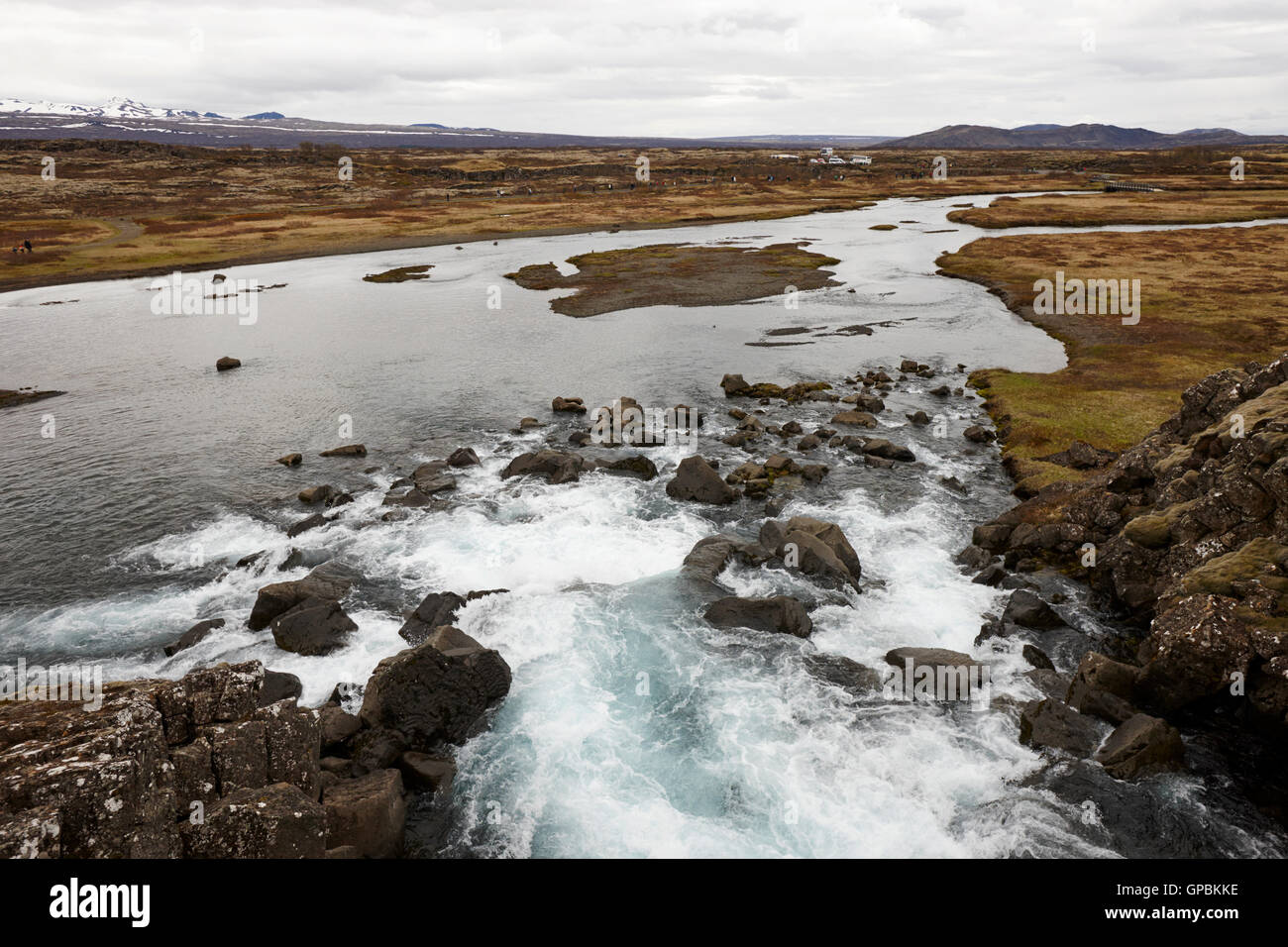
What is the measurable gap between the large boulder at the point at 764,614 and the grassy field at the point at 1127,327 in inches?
765

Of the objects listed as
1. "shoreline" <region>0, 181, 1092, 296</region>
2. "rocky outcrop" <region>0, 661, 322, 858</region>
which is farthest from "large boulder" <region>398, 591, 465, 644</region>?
"shoreline" <region>0, 181, 1092, 296</region>

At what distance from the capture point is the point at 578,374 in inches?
2517

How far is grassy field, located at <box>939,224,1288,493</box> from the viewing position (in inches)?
1884

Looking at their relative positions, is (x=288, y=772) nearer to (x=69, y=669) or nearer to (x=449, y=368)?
(x=69, y=669)

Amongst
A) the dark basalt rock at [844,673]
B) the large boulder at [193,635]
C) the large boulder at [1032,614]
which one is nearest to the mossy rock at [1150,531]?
the large boulder at [1032,614]

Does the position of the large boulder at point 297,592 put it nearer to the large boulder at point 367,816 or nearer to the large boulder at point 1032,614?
the large boulder at point 367,816

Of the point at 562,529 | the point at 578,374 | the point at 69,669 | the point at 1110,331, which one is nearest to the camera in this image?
the point at 69,669

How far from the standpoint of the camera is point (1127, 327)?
72000mm

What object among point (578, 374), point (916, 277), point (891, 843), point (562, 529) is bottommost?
point (891, 843)

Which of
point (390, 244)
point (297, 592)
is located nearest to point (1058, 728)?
point (297, 592)

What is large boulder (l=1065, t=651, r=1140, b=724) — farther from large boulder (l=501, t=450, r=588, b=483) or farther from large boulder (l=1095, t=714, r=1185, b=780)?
large boulder (l=501, t=450, r=588, b=483)
